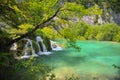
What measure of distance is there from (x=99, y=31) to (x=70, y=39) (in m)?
93.5

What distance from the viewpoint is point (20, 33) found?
8.78 m

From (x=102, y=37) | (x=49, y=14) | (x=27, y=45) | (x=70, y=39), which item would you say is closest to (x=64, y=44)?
(x=70, y=39)

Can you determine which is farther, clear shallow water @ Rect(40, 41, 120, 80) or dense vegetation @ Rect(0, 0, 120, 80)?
clear shallow water @ Rect(40, 41, 120, 80)

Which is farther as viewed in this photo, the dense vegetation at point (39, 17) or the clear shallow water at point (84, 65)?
the clear shallow water at point (84, 65)

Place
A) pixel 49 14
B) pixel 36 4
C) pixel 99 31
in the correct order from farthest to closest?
1. pixel 99 31
2. pixel 49 14
3. pixel 36 4

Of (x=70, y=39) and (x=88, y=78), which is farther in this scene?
(x=88, y=78)

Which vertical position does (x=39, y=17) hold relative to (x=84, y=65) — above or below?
above

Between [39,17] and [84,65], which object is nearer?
[39,17]

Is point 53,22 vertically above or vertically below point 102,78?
above

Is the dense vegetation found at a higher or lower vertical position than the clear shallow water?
higher

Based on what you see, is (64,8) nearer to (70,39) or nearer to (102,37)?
(70,39)

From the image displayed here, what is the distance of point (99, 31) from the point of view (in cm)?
10050

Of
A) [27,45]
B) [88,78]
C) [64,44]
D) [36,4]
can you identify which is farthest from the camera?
[27,45]

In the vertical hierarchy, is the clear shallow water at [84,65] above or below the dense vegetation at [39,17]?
below
